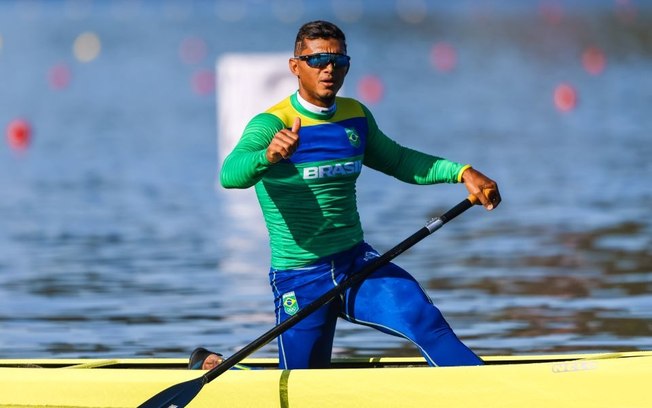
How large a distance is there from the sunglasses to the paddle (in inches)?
35.4

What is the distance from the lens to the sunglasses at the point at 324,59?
8414mm

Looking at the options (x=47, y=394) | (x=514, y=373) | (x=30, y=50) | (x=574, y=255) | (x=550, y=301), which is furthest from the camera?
(x=30, y=50)

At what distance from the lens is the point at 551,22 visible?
7775 cm

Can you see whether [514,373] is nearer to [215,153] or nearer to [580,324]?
[580,324]

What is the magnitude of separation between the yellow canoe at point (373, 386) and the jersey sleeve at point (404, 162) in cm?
113

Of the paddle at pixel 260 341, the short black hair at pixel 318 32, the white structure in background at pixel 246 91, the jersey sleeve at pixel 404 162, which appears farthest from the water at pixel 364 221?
the short black hair at pixel 318 32

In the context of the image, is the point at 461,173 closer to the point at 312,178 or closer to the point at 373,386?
the point at 312,178

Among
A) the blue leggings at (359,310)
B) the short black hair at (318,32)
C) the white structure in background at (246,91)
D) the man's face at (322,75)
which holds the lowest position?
the blue leggings at (359,310)

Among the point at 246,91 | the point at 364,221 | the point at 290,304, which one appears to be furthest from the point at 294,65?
the point at 246,91

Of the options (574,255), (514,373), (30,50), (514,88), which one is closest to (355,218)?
(514,373)

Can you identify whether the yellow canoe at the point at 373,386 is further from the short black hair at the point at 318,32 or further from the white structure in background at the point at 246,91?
the white structure in background at the point at 246,91

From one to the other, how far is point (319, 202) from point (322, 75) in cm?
61

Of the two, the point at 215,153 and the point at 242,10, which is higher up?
the point at 242,10

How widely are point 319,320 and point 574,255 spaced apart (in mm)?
6930
